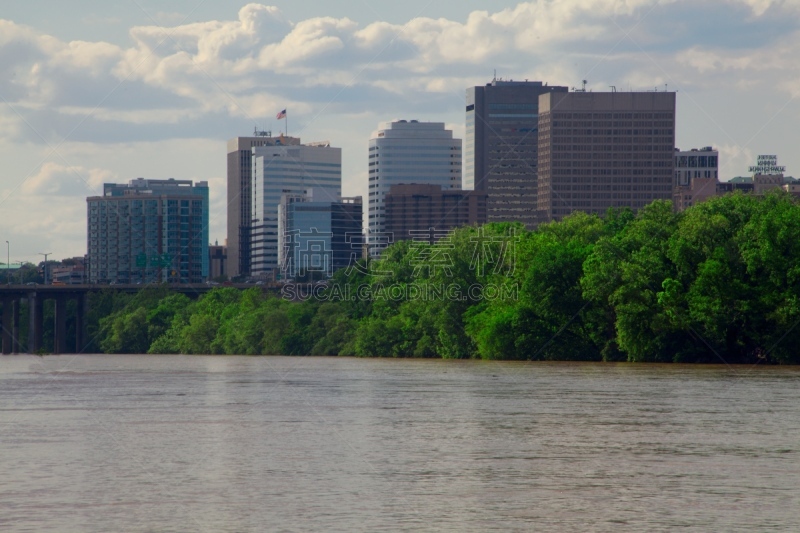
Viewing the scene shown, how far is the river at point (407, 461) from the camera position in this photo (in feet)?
83.2

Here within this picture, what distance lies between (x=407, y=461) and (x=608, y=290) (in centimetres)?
6855

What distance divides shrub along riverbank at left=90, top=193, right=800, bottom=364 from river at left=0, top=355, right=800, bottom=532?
31.2 m

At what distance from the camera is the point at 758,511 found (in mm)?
25656

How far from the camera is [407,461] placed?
33.6 metres

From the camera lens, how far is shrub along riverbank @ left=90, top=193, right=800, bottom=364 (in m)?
92.8

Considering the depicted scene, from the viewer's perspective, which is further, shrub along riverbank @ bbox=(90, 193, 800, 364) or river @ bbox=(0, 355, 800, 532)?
shrub along riverbank @ bbox=(90, 193, 800, 364)

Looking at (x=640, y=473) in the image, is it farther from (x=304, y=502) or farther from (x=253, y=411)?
(x=253, y=411)

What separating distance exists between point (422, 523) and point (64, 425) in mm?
→ 22971

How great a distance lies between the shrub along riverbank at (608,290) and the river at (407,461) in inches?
1229

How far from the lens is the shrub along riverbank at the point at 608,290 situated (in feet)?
305

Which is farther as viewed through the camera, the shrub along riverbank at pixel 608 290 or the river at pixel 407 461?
the shrub along riverbank at pixel 608 290

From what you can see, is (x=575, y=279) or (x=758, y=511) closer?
(x=758, y=511)

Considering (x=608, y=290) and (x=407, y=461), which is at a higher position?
(x=608, y=290)

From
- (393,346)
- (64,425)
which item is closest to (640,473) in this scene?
(64,425)
